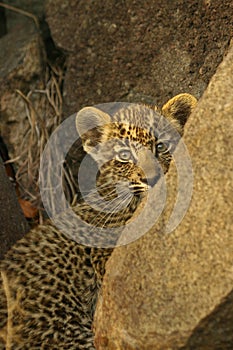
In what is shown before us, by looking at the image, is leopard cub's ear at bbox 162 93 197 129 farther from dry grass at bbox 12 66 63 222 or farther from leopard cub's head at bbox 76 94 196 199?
dry grass at bbox 12 66 63 222

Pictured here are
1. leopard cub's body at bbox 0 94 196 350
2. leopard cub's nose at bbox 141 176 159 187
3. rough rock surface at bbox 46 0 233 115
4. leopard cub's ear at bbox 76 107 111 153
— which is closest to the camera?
leopard cub's body at bbox 0 94 196 350

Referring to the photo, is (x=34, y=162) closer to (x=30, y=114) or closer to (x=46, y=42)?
(x=30, y=114)

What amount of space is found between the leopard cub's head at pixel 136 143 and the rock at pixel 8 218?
0.76 meters

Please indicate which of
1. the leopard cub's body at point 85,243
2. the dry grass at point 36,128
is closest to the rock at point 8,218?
the leopard cub's body at point 85,243

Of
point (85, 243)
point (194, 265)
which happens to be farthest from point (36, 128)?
point (194, 265)

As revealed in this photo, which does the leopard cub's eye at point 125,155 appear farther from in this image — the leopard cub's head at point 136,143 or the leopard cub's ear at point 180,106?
the leopard cub's ear at point 180,106

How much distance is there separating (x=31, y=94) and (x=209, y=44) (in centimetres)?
213

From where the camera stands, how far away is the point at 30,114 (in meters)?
7.18

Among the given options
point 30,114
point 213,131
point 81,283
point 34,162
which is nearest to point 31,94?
point 30,114

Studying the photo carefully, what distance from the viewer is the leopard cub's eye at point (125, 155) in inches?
207

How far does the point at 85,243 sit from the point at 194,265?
1562mm

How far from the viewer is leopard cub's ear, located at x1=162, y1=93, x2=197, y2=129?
17.2 ft

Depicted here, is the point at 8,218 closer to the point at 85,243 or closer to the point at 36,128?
the point at 85,243

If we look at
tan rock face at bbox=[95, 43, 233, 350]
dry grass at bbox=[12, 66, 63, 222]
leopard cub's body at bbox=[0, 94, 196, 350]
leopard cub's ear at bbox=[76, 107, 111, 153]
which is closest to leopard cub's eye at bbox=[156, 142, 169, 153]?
leopard cub's body at bbox=[0, 94, 196, 350]
